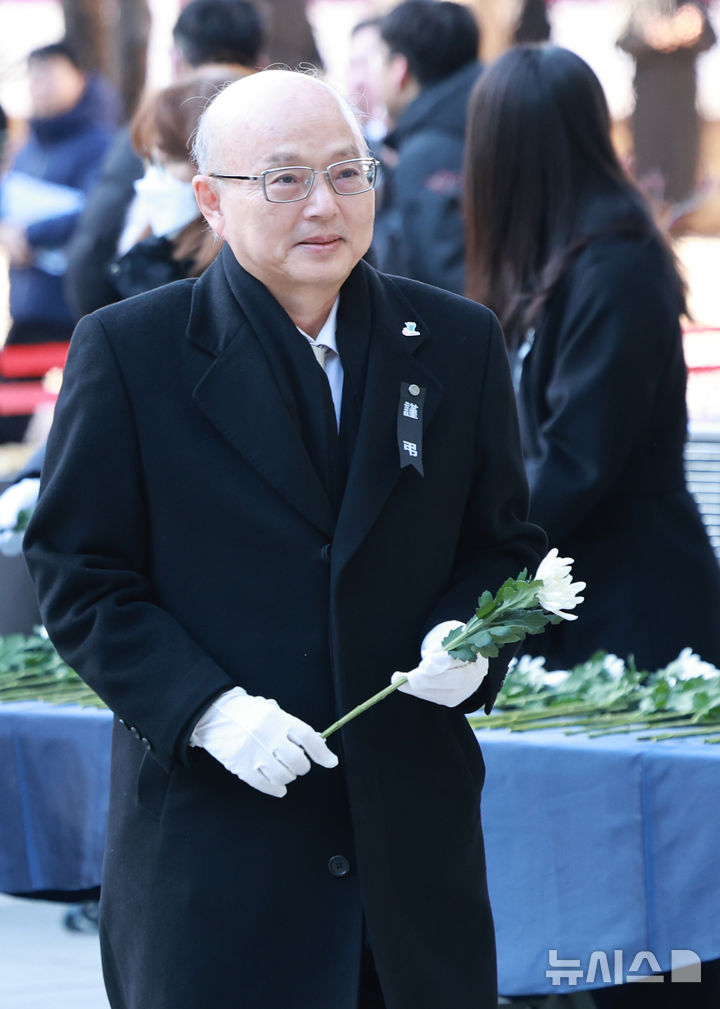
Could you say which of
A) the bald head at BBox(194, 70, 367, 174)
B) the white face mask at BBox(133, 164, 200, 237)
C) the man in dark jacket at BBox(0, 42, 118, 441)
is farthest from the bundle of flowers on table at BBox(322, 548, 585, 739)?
the man in dark jacket at BBox(0, 42, 118, 441)

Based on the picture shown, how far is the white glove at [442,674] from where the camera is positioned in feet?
6.64

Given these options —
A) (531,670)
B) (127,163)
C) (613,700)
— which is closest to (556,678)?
(531,670)

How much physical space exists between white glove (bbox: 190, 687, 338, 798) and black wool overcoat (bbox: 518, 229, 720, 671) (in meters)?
1.56

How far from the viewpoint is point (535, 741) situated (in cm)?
300

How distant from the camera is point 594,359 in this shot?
138 inches

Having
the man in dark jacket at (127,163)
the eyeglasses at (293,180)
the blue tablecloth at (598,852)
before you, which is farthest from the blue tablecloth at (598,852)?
the man in dark jacket at (127,163)

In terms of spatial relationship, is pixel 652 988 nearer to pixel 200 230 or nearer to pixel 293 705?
pixel 293 705

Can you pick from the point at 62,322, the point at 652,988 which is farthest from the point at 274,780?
the point at 62,322

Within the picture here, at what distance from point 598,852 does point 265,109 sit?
153 centimetres

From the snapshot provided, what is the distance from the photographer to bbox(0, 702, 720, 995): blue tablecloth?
9.40 feet

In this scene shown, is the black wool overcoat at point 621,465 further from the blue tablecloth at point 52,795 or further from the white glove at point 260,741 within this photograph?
the white glove at point 260,741

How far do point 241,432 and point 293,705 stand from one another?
35 centimetres

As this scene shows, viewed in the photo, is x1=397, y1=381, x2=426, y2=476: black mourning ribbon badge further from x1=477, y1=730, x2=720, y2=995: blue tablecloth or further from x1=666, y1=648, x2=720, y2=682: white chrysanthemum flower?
x1=666, y1=648, x2=720, y2=682: white chrysanthemum flower

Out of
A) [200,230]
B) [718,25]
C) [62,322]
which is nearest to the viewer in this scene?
[200,230]
